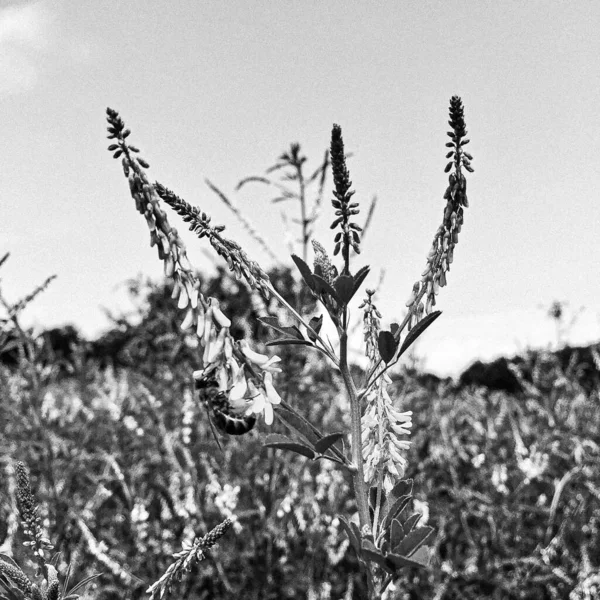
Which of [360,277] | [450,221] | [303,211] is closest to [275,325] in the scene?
[360,277]

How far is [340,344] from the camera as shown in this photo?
1126 mm

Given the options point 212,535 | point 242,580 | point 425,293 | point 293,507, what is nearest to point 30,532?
point 212,535

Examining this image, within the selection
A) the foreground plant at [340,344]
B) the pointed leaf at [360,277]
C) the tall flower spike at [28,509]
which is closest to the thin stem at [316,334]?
the foreground plant at [340,344]

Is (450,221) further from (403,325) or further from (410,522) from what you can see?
(410,522)

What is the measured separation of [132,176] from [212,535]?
58cm

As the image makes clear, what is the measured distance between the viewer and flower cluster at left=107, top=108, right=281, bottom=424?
0.93 m

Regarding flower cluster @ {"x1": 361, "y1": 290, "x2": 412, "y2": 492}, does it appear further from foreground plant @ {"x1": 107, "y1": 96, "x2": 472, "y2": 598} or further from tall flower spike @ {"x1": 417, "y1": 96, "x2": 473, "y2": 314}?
tall flower spike @ {"x1": 417, "y1": 96, "x2": 473, "y2": 314}

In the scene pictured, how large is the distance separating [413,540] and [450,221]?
21.4 inches

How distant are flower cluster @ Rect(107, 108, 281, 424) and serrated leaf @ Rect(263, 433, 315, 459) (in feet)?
0.21

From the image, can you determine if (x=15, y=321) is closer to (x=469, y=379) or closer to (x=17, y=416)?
(x=17, y=416)

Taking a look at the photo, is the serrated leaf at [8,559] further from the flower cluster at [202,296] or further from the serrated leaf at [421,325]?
the serrated leaf at [421,325]

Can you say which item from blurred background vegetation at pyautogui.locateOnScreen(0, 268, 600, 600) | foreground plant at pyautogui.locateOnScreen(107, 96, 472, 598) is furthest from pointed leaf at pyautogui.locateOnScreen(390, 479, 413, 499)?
blurred background vegetation at pyautogui.locateOnScreen(0, 268, 600, 600)

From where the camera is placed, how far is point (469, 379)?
71.4 feet

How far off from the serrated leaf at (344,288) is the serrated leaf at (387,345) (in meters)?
0.09
